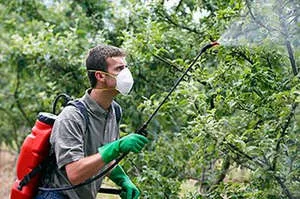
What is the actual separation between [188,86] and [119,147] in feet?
4.05

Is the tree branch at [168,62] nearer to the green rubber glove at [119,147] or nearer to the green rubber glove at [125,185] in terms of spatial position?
the green rubber glove at [125,185]

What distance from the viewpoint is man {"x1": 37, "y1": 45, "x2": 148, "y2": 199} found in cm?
269

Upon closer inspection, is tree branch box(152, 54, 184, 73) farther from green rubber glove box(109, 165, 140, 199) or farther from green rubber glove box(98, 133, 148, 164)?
green rubber glove box(98, 133, 148, 164)

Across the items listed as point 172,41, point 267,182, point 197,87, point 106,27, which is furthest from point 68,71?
point 267,182

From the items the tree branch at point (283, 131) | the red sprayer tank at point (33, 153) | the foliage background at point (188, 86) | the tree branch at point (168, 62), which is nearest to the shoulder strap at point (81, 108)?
the red sprayer tank at point (33, 153)

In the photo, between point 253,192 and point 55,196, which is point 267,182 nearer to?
point 253,192

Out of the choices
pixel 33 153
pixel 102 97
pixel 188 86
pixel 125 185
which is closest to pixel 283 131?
pixel 188 86

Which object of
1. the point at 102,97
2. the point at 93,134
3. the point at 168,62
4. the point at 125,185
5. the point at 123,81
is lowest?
the point at 125,185

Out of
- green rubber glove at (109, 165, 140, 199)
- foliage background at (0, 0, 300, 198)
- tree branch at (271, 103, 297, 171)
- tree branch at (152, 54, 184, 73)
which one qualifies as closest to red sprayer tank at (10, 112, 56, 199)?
green rubber glove at (109, 165, 140, 199)

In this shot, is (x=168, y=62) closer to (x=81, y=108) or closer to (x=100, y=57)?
(x=100, y=57)

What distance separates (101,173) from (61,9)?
4.39m

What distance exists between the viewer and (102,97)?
9.71 ft

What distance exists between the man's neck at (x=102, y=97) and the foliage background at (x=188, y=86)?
658 mm

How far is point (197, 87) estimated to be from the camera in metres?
4.08
